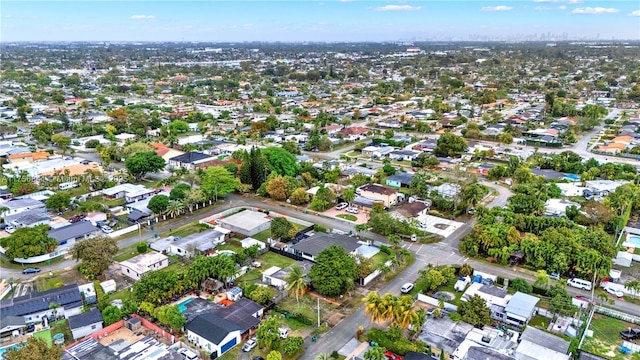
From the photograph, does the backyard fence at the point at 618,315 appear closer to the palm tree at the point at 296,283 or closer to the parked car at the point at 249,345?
the palm tree at the point at 296,283

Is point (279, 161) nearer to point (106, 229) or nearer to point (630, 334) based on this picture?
point (106, 229)

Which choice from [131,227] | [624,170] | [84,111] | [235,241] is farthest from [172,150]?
[624,170]

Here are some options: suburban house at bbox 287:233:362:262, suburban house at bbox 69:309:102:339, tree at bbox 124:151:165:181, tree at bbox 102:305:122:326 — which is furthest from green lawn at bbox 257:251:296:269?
tree at bbox 124:151:165:181

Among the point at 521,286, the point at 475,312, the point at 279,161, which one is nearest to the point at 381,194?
the point at 279,161

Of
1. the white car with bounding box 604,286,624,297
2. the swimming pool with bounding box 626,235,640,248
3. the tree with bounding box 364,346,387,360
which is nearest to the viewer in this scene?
the tree with bounding box 364,346,387,360

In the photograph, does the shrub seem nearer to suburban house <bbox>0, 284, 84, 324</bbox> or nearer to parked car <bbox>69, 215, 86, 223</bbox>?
suburban house <bbox>0, 284, 84, 324</bbox>

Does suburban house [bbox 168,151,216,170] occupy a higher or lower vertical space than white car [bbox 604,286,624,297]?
higher

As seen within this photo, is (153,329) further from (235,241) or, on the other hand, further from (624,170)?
(624,170)
